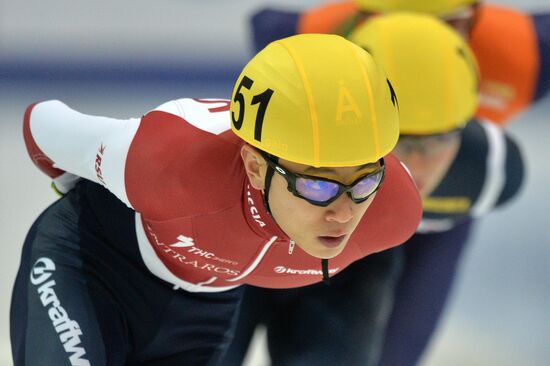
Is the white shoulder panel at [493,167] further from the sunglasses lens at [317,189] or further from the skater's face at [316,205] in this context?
the sunglasses lens at [317,189]

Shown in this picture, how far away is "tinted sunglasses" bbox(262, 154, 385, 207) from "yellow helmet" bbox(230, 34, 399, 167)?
5 cm

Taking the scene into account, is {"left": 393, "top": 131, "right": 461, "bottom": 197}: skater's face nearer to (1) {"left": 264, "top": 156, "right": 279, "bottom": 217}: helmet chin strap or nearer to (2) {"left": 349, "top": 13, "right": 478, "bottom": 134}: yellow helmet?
(2) {"left": 349, "top": 13, "right": 478, "bottom": 134}: yellow helmet

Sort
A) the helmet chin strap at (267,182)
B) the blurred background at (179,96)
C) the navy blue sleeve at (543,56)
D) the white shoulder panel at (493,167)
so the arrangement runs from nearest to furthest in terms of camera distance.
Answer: the helmet chin strap at (267,182), the white shoulder panel at (493,167), the navy blue sleeve at (543,56), the blurred background at (179,96)

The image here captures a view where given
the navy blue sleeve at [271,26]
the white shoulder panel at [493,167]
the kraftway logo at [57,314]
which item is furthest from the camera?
the navy blue sleeve at [271,26]

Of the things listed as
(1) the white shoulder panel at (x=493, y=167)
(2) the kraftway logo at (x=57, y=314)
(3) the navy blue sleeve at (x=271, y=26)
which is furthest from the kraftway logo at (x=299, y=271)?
(3) the navy blue sleeve at (x=271, y=26)

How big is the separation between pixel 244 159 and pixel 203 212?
0.52 ft

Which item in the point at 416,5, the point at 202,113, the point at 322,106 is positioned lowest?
the point at 416,5

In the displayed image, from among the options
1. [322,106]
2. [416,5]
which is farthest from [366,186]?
[416,5]

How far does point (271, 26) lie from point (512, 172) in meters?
1.27

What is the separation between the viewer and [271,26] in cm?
458

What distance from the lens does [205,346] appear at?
3070mm

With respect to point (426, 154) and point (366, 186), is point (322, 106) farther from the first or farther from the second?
point (426, 154)

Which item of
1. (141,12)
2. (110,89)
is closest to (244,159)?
(110,89)

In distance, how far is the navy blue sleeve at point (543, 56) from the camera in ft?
14.4
